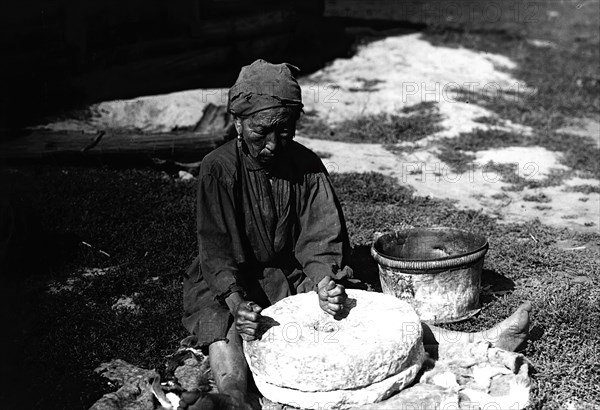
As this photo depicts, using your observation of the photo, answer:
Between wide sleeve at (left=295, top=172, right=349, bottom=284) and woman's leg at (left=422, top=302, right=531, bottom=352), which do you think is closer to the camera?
woman's leg at (left=422, top=302, right=531, bottom=352)

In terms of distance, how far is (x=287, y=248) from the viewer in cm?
412

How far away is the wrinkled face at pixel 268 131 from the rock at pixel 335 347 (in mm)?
791

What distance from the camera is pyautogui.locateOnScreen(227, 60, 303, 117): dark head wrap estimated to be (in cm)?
366

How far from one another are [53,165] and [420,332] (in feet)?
16.1

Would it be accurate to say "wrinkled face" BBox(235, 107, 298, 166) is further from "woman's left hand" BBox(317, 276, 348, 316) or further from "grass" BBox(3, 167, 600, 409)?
"grass" BBox(3, 167, 600, 409)

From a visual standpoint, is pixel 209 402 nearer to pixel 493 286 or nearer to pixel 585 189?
pixel 493 286

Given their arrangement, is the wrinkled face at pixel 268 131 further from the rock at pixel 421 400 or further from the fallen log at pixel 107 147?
the fallen log at pixel 107 147

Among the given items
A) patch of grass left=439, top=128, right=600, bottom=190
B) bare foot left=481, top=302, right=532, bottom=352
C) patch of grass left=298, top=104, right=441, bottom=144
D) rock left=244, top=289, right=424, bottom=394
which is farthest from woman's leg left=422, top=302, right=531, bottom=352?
patch of grass left=298, top=104, right=441, bottom=144

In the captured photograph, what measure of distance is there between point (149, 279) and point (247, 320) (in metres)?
1.92

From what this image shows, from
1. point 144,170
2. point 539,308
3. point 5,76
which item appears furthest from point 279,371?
point 5,76

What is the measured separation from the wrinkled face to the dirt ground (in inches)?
133

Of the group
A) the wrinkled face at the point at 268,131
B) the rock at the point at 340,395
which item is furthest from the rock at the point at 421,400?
the wrinkled face at the point at 268,131

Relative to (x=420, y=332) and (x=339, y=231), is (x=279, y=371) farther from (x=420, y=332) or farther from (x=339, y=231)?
(x=339, y=231)

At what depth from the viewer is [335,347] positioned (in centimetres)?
334
